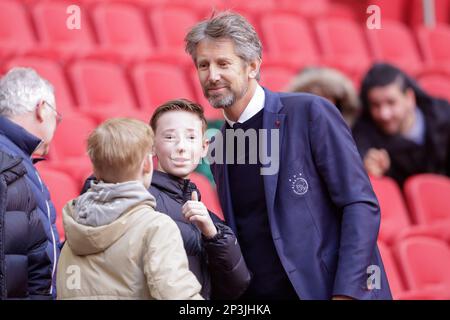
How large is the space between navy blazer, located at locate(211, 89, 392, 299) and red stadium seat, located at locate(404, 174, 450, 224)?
162cm

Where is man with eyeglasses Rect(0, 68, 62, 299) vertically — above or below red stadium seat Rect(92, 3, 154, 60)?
below

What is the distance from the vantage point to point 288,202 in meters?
1.67

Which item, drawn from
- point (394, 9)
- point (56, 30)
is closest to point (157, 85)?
point (56, 30)

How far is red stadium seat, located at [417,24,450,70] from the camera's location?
475cm

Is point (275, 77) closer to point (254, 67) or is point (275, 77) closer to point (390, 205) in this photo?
point (390, 205)

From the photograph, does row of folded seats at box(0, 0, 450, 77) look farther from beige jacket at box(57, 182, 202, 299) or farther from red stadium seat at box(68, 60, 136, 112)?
A: beige jacket at box(57, 182, 202, 299)

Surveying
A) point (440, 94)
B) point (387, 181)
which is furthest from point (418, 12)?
point (387, 181)

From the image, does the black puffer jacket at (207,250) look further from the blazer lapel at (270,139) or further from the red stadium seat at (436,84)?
the red stadium seat at (436,84)

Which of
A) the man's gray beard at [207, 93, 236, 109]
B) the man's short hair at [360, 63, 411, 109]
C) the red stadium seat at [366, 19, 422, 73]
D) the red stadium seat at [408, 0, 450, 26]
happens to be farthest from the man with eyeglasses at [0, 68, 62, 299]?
the red stadium seat at [408, 0, 450, 26]

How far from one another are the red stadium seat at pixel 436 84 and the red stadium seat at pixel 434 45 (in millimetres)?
379

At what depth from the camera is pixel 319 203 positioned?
1678 mm

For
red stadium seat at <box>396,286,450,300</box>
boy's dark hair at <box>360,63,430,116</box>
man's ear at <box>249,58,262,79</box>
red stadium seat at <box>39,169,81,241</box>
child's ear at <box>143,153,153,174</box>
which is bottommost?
red stadium seat at <box>396,286,450,300</box>

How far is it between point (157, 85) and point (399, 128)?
959mm

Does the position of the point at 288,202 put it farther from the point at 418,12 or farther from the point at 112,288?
the point at 418,12
